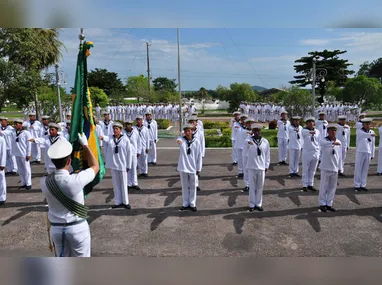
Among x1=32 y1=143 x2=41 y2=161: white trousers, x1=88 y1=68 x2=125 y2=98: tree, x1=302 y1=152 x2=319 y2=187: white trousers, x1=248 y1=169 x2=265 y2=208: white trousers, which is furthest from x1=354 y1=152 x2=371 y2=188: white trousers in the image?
x1=88 y1=68 x2=125 y2=98: tree

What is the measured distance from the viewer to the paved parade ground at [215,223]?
575 cm

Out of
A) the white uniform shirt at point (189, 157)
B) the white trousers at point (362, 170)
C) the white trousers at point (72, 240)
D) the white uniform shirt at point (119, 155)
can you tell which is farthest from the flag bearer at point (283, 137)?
the white trousers at point (72, 240)

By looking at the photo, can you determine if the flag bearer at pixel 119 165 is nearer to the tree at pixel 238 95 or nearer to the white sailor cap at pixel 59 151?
the white sailor cap at pixel 59 151

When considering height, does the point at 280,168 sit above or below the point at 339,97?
below

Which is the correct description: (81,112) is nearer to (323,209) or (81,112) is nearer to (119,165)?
(119,165)

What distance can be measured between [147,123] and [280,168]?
4.89 metres

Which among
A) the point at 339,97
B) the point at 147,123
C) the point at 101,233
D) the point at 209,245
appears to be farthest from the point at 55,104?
the point at 339,97

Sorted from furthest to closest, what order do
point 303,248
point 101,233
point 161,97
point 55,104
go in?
point 161,97, point 55,104, point 101,233, point 303,248

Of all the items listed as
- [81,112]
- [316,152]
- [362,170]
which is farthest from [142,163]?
[81,112]

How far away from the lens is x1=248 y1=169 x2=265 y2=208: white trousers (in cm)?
744

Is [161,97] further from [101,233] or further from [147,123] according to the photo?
[101,233]

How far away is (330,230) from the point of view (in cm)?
643

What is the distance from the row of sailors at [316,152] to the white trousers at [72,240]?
448cm

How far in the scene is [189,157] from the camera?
752 centimetres
